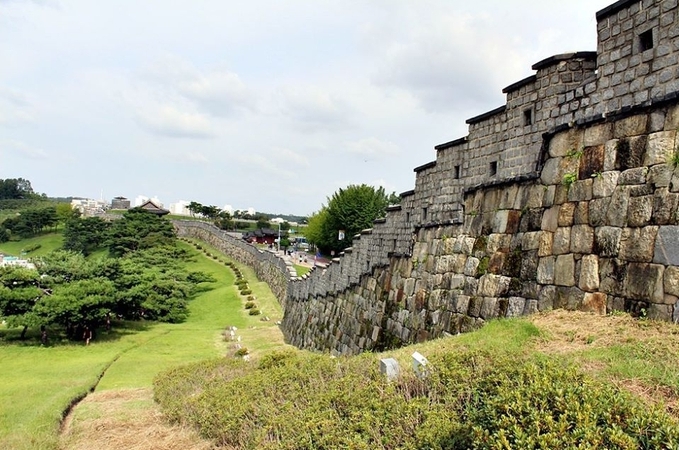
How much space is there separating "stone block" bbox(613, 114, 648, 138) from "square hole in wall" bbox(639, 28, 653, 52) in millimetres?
775

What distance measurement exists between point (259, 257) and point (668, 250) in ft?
120

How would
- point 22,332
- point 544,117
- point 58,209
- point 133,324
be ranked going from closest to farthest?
point 544,117 < point 22,332 < point 133,324 < point 58,209

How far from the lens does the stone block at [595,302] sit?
5300mm

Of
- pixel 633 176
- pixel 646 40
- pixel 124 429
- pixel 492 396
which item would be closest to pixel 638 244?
pixel 633 176

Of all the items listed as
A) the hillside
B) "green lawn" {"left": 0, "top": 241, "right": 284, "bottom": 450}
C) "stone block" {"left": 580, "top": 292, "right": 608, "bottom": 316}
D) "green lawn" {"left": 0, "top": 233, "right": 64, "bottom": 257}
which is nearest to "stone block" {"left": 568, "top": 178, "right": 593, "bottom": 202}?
"stone block" {"left": 580, "top": 292, "right": 608, "bottom": 316}

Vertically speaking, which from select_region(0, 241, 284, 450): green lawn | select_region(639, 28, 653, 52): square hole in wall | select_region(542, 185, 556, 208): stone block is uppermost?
select_region(639, 28, 653, 52): square hole in wall

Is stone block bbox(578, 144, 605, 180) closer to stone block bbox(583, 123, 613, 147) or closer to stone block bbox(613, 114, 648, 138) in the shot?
stone block bbox(583, 123, 613, 147)

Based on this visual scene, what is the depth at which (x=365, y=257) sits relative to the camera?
12.6m

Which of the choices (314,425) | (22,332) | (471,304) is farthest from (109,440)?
(22,332)

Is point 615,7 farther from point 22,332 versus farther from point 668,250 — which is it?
point 22,332

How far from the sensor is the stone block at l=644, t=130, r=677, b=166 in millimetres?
4871


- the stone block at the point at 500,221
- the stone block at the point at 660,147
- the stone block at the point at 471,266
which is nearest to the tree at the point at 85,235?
the stone block at the point at 471,266

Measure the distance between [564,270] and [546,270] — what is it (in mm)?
278

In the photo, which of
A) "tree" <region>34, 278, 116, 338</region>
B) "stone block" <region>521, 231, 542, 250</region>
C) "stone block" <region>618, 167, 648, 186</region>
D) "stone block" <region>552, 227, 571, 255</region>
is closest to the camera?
"stone block" <region>618, 167, 648, 186</region>
